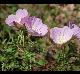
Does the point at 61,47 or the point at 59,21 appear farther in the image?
the point at 59,21

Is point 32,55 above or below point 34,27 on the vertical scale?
below

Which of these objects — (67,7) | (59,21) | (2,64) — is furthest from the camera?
(67,7)

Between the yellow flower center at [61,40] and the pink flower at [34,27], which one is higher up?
the pink flower at [34,27]

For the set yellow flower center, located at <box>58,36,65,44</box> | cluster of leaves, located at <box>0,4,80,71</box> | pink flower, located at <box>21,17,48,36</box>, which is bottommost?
cluster of leaves, located at <box>0,4,80,71</box>

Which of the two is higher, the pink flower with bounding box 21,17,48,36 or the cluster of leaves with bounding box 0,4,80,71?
the pink flower with bounding box 21,17,48,36

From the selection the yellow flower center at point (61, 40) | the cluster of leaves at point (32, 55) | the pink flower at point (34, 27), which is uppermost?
the pink flower at point (34, 27)

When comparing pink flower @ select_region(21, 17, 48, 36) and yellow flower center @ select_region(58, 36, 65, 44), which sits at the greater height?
pink flower @ select_region(21, 17, 48, 36)

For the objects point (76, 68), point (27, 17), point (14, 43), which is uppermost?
point (27, 17)

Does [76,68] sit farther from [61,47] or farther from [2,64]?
[2,64]

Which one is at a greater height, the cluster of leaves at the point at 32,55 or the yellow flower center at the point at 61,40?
the yellow flower center at the point at 61,40

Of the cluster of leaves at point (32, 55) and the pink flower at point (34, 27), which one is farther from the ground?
the pink flower at point (34, 27)

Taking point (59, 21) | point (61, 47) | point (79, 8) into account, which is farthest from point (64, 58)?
point (79, 8)
